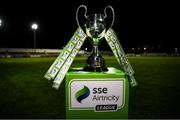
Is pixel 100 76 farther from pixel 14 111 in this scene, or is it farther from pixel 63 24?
pixel 63 24

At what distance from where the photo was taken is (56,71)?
3572 mm

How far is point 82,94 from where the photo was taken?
342cm

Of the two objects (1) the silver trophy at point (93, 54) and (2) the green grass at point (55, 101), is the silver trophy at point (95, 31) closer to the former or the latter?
(1) the silver trophy at point (93, 54)

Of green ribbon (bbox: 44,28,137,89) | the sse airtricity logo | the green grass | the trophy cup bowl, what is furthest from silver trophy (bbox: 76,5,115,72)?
the green grass

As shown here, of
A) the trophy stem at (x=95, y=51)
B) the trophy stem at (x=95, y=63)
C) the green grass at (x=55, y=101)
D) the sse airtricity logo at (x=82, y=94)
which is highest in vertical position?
the trophy stem at (x=95, y=51)

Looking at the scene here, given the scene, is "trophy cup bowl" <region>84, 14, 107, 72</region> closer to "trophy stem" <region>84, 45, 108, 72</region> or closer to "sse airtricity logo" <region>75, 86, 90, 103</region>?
"trophy stem" <region>84, 45, 108, 72</region>

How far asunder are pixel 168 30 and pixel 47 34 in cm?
2471

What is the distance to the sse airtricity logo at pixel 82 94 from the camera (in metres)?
3.41

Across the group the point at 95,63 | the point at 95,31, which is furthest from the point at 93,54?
the point at 95,31

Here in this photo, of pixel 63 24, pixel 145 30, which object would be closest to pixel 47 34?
pixel 63 24

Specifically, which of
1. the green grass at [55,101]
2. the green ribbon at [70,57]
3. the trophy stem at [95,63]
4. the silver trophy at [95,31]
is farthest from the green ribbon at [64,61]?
the green grass at [55,101]

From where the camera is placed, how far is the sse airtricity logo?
3.41 metres

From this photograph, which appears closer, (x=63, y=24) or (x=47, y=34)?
(x=63, y=24)

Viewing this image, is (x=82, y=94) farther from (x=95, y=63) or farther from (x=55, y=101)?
(x=55, y=101)
